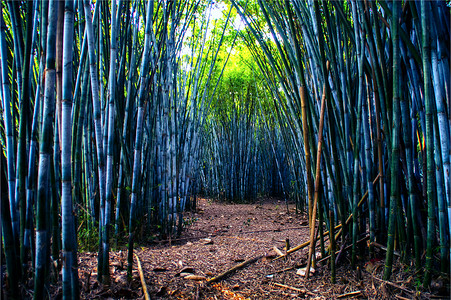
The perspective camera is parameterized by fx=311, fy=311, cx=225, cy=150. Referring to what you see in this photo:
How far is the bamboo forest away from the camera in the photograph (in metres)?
0.77

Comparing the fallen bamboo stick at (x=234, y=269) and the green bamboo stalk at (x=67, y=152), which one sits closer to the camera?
the green bamboo stalk at (x=67, y=152)

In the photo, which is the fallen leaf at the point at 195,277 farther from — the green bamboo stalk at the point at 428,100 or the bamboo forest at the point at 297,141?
the green bamboo stalk at the point at 428,100

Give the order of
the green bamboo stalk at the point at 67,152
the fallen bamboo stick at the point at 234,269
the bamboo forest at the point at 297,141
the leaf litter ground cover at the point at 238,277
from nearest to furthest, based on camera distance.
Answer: the green bamboo stalk at the point at 67,152, the bamboo forest at the point at 297,141, the leaf litter ground cover at the point at 238,277, the fallen bamboo stick at the point at 234,269

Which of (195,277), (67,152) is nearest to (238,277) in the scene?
(195,277)

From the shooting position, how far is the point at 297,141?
1.59 m

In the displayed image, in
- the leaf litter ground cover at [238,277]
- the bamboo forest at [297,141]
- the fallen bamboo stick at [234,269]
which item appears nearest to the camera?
the bamboo forest at [297,141]

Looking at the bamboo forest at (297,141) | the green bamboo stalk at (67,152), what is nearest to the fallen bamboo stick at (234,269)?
the bamboo forest at (297,141)

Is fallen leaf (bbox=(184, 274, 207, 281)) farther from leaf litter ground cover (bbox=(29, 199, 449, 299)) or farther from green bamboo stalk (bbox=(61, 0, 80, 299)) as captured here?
green bamboo stalk (bbox=(61, 0, 80, 299))

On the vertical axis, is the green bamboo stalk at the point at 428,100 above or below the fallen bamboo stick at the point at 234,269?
above

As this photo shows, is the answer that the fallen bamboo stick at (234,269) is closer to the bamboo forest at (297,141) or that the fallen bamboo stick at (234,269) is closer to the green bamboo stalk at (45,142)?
the bamboo forest at (297,141)

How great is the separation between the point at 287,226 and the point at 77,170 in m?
1.91

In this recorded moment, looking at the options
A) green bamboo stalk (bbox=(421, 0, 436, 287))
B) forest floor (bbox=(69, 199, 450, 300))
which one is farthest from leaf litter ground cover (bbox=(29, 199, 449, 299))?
green bamboo stalk (bbox=(421, 0, 436, 287))

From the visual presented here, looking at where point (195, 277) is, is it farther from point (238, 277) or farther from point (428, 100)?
point (428, 100)

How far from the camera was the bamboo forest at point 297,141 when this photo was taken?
2.54ft
